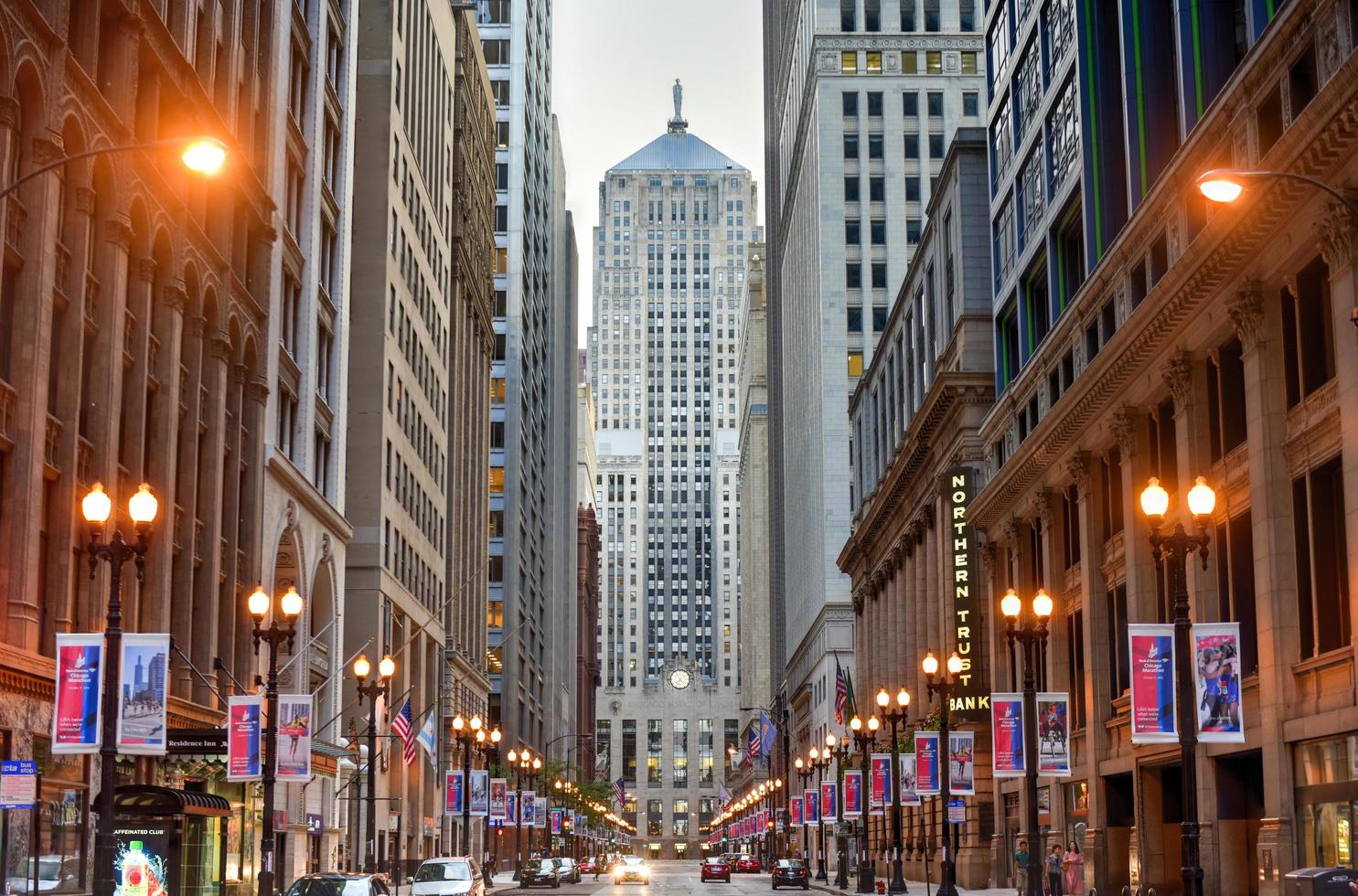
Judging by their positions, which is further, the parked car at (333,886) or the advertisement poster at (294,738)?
the advertisement poster at (294,738)

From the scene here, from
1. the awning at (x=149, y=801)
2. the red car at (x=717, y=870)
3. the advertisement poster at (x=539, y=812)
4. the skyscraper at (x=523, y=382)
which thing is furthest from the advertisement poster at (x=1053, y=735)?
the skyscraper at (x=523, y=382)

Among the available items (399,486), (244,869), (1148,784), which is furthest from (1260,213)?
(399,486)

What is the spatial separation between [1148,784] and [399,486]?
47.5 metres

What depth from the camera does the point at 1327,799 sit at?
3500cm

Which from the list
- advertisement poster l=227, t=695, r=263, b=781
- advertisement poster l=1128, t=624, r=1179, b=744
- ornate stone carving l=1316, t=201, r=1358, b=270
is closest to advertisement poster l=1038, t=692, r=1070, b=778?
advertisement poster l=1128, t=624, r=1179, b=744

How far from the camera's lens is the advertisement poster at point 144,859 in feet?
111

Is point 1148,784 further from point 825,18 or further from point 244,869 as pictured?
point 825,18

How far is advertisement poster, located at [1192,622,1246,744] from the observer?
28828mm

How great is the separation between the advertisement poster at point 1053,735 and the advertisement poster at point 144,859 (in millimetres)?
19933

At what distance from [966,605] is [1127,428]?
89.0 feet

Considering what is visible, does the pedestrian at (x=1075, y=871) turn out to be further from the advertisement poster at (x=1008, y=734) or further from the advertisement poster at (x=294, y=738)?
the advertisement poster at (x=294, y=738)

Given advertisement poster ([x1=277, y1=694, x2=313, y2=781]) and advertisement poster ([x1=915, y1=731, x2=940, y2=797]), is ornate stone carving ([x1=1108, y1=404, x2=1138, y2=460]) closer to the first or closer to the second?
advertisement poster ([x1=915, y1=731, x2=940, y2=797])

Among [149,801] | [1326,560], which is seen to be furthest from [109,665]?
[1326,560]

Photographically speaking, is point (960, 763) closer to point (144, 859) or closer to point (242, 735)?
point (242, 735)
